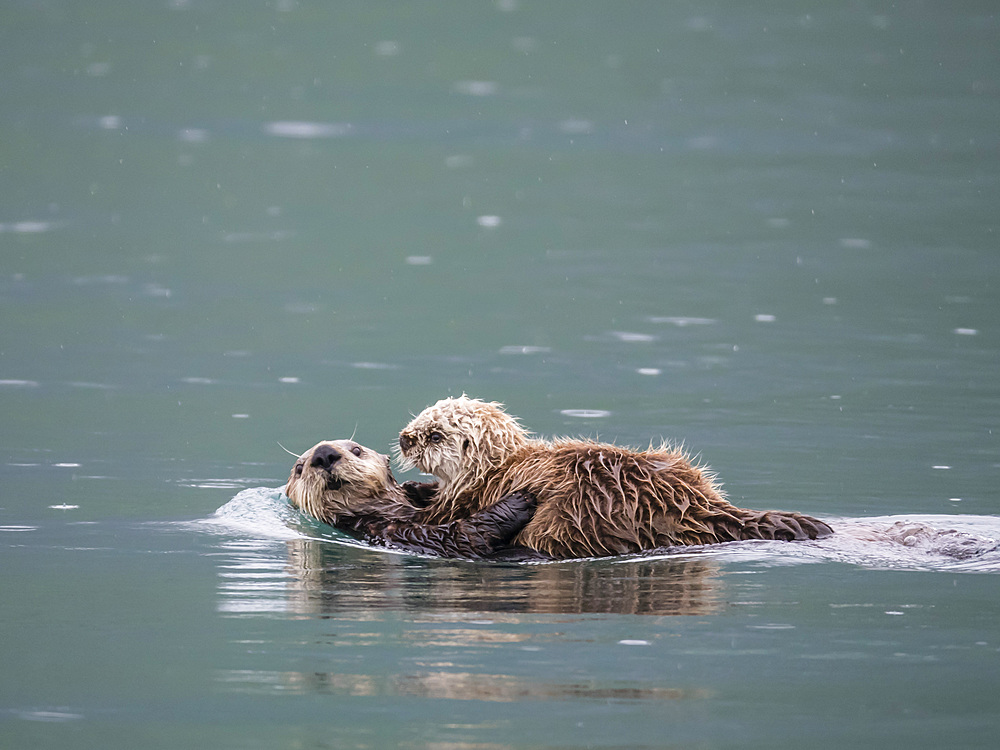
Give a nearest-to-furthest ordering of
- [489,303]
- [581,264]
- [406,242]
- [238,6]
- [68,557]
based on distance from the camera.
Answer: [68,557]
[489,303]
[581,264]
[406,242]
[238,6]

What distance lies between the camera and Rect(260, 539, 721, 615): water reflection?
5.59 meters

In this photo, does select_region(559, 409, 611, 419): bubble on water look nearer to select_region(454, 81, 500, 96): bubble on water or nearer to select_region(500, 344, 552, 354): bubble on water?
select_region(500, 344, 552, 354): bubble on water

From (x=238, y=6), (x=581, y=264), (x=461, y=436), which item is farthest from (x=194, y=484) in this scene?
(x=238, y=6)

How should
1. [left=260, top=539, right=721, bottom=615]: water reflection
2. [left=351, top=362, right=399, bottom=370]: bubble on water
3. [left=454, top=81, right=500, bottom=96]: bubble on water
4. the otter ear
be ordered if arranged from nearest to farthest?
[left=260, top=539, right=721, bottom=615]: water reflection → the otter ear → [left=351, top=362, right=399, bottom=370]: bubble on water → [left=454, top=81, right=500, bottom=96]: bubble on water

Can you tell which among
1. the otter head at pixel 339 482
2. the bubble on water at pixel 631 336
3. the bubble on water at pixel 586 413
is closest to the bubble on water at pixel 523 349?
the bubble on water at pixel 631 336

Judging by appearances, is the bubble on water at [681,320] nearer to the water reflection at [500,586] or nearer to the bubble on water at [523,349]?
the bubble on water at [523,349]

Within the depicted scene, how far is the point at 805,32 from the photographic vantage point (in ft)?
83.7

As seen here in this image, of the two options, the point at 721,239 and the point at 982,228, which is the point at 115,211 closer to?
the point at 721,239

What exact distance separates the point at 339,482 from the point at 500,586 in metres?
1.55

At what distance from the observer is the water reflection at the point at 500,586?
5594mm

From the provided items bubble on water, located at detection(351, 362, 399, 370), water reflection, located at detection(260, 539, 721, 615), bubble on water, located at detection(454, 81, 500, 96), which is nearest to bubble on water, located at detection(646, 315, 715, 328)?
bubble on water, located at detection(351, 362, 399, 370)

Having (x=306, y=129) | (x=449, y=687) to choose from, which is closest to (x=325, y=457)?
(x=449, y=687)

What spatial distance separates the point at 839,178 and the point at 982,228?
8.38ft

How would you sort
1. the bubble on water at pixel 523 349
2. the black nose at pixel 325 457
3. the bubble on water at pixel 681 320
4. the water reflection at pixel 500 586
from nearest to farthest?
the water reflection at pixel 500 586
the black nose at pixel 325 457
the bubble on water at pixel 523 349
the bubble on water at pixel 681 320
